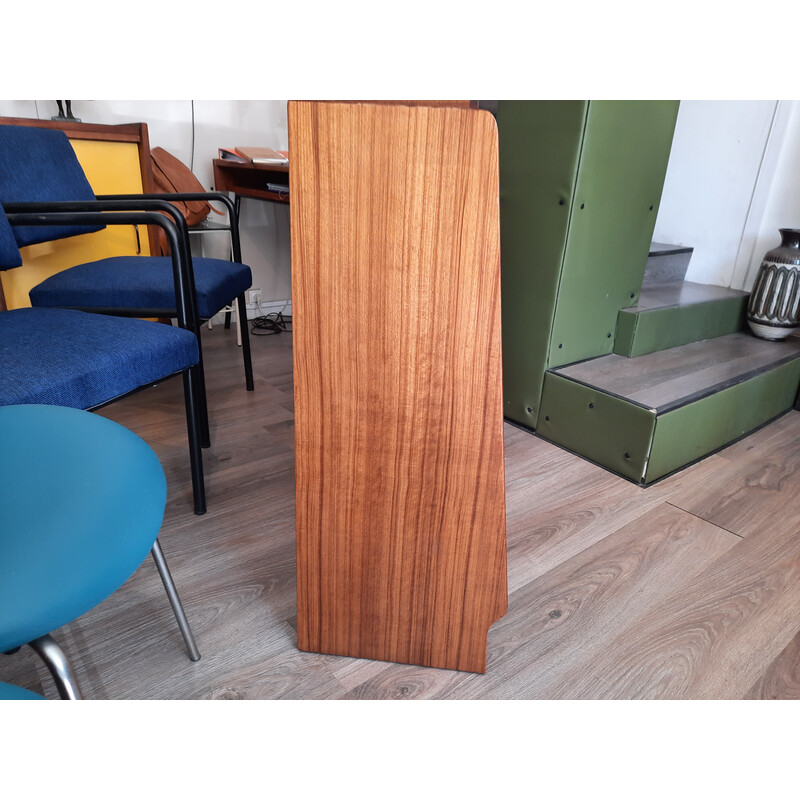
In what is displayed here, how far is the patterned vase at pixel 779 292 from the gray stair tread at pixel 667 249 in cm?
36

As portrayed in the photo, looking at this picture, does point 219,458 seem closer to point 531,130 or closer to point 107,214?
point 107,214

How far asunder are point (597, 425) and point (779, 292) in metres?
1.05

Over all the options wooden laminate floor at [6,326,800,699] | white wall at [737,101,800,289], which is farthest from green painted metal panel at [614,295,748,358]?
wooden laminate floor at [6,326,800,699]

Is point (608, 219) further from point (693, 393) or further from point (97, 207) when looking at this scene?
point (97, 207)

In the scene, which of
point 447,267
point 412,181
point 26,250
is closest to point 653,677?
point 447,267

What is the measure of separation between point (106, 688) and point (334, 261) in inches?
28.1

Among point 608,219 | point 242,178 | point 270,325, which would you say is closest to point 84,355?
point 608,219

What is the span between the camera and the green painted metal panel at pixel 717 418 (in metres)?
1.49

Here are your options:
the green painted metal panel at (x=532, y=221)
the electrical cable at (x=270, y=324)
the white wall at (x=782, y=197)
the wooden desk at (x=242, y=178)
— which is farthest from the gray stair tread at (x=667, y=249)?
the electrical cable at (x=270, y=324)

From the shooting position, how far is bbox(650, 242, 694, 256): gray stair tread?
7.65 feet

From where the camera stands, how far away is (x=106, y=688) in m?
0.87

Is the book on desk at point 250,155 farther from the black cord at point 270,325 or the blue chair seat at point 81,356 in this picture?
the blue chair seat at point 81,356

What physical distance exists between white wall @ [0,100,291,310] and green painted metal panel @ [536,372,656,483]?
176 cm

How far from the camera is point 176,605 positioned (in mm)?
887
